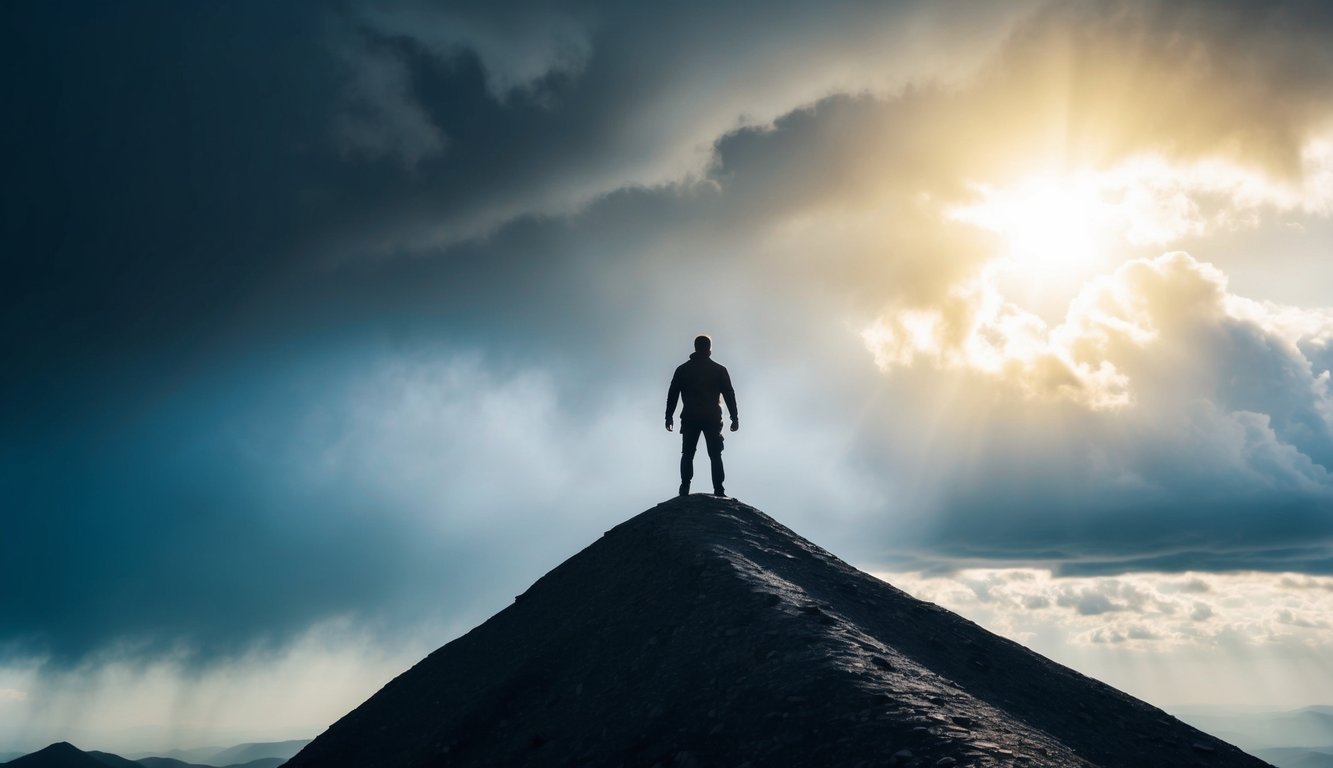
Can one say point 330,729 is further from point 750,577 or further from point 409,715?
point 750,577

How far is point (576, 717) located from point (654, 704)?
1773 mm

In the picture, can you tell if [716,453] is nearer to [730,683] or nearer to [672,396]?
[672,396]

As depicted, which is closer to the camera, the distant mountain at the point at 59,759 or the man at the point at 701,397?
the man at the point at 701,397

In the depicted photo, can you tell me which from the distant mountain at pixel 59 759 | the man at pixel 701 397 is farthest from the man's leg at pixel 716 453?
the distant mountain at pixel 59 759

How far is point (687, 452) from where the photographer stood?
923 inches

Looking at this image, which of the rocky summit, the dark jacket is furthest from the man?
the rocky summit

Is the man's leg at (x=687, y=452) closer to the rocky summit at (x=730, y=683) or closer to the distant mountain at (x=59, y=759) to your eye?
the rocky summit at (x=730, y=683)

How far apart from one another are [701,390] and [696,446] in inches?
70.1

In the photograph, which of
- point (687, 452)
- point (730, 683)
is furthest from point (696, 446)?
point (730, 683)

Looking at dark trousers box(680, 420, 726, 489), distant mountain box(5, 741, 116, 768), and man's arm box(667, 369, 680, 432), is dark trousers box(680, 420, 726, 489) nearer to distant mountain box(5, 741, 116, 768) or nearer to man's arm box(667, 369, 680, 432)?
man's arm box(667, 369, 680, 432)

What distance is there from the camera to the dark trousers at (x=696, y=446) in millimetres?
22953

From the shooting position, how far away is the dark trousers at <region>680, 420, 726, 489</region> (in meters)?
23.0

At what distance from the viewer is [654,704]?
14.0 metres

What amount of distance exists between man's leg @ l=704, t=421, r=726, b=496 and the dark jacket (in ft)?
1.00
